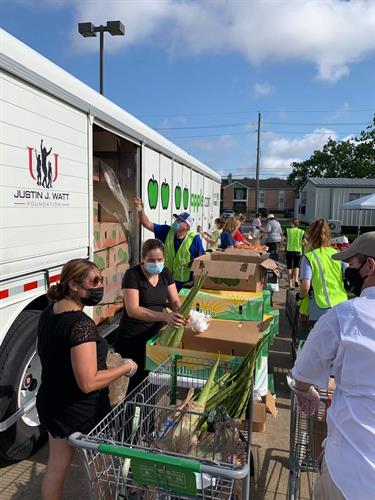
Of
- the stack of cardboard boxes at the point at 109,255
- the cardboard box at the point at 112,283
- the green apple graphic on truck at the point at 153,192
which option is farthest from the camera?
the green apple graphic on truck at the point at 153,192

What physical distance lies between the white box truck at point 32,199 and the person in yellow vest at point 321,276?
219 cm

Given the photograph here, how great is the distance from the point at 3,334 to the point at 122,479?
61.3 inches

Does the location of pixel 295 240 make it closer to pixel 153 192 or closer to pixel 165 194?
pixel 165 194

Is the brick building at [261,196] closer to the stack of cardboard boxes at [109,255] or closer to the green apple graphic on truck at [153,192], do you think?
the green apple graphic on truck at [153,192]

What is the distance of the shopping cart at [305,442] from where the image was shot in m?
2.32

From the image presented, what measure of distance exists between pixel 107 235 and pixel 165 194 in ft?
5.98

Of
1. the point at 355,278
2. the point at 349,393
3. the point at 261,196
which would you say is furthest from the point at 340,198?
the point at 261,196

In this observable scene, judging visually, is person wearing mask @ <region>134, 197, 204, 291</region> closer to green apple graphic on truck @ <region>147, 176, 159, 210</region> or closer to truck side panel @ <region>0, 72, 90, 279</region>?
green apple graphic on truck @ <region>147, 176, 159, 210</region>

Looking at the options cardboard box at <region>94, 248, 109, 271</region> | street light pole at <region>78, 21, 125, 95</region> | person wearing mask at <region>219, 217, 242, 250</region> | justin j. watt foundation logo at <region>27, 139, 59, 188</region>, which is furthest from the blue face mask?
street light pole at <region>78, 21, 125, 95</region>

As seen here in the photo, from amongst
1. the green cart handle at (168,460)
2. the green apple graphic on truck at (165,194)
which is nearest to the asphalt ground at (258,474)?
the green cart handle at (168,460)

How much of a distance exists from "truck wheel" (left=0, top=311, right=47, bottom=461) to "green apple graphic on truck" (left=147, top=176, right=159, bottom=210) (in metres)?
2.88

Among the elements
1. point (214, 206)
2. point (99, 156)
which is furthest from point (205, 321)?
point (214, 206)

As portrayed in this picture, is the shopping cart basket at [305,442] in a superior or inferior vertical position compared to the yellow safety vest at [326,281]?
inferior

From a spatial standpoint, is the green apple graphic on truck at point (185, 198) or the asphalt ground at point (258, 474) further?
the green apple graphic on truck at point (185, 198)
